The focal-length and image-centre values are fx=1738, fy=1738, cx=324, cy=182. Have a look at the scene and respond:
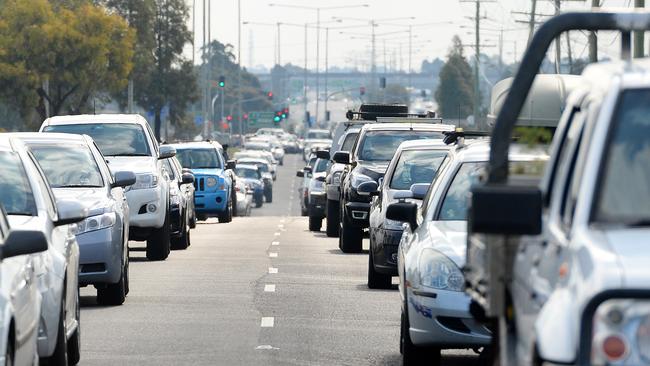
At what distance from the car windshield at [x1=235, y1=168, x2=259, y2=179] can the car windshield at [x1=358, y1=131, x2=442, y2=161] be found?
46.4 m

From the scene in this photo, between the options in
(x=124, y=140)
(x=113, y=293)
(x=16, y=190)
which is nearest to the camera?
(x=16, y=190)

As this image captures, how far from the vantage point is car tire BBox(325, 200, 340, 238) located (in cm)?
3156

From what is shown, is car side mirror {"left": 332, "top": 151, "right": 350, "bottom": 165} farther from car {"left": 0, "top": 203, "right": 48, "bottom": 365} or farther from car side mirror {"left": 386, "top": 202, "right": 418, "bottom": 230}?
car {"left": 0, "top": 203, "right": 48, "bottom": 365}

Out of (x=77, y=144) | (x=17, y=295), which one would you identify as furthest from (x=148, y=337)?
(x=17, y=295)

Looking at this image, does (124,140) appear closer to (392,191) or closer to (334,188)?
(392,191)

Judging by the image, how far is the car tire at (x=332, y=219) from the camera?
31562mm

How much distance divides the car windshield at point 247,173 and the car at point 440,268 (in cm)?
5989

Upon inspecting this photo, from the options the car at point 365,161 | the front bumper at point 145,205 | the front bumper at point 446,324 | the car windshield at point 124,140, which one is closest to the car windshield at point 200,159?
the car at point 365,161

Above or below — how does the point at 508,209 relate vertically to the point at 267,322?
above

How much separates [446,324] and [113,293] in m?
6.27

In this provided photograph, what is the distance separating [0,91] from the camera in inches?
2199

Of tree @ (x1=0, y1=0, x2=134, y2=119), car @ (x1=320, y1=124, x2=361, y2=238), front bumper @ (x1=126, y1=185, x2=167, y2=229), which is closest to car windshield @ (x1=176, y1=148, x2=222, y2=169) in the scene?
car @ (x1=320, y1=124, x2=361, y2=238)

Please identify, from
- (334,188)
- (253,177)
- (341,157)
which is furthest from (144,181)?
(253,177)

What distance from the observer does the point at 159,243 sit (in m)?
24.0
